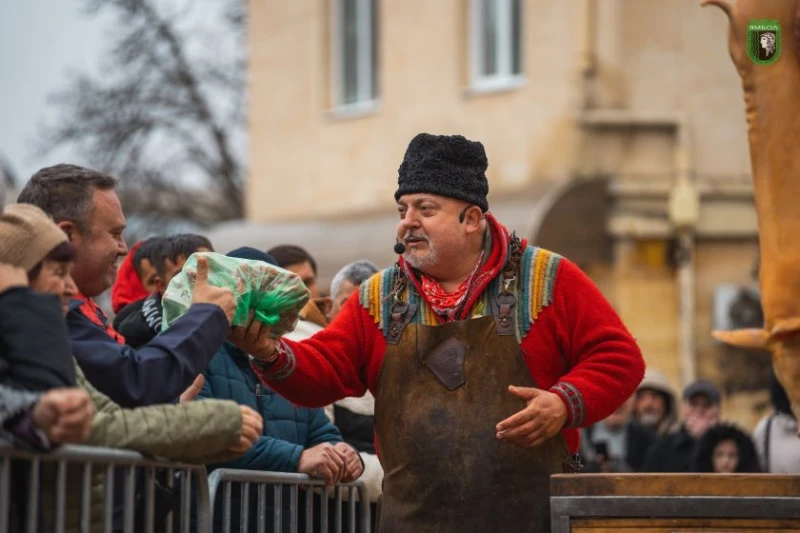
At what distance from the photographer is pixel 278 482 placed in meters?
6.29

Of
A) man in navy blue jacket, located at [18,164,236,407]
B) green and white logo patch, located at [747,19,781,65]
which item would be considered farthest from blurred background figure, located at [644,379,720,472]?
man in navy blue jacket, located at [18,164,236,407]

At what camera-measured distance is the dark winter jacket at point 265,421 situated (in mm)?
6473

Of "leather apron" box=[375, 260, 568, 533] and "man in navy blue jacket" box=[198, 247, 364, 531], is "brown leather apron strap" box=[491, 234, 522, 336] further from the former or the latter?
"man in navy blue jacket" box=[198, 247, 364, 531]

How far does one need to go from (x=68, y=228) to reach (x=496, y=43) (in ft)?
43.1

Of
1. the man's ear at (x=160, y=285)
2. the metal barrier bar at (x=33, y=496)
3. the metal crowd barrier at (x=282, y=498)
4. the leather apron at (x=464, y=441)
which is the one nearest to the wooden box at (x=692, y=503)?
the leather apron at (x=464, y=441)

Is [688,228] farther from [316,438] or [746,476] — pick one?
[746,476]

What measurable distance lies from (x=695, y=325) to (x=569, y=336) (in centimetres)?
1116

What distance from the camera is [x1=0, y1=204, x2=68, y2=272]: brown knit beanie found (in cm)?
485

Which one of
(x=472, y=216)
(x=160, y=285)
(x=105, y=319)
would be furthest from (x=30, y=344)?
(x=160, y=285)

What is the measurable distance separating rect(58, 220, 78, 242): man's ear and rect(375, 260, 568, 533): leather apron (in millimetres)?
1218

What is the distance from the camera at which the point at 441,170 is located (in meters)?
6.25

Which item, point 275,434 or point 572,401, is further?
point 275,434

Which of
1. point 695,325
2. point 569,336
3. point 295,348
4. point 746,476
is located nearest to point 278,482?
point 295,348

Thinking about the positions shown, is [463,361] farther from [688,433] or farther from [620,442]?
[620,442]
